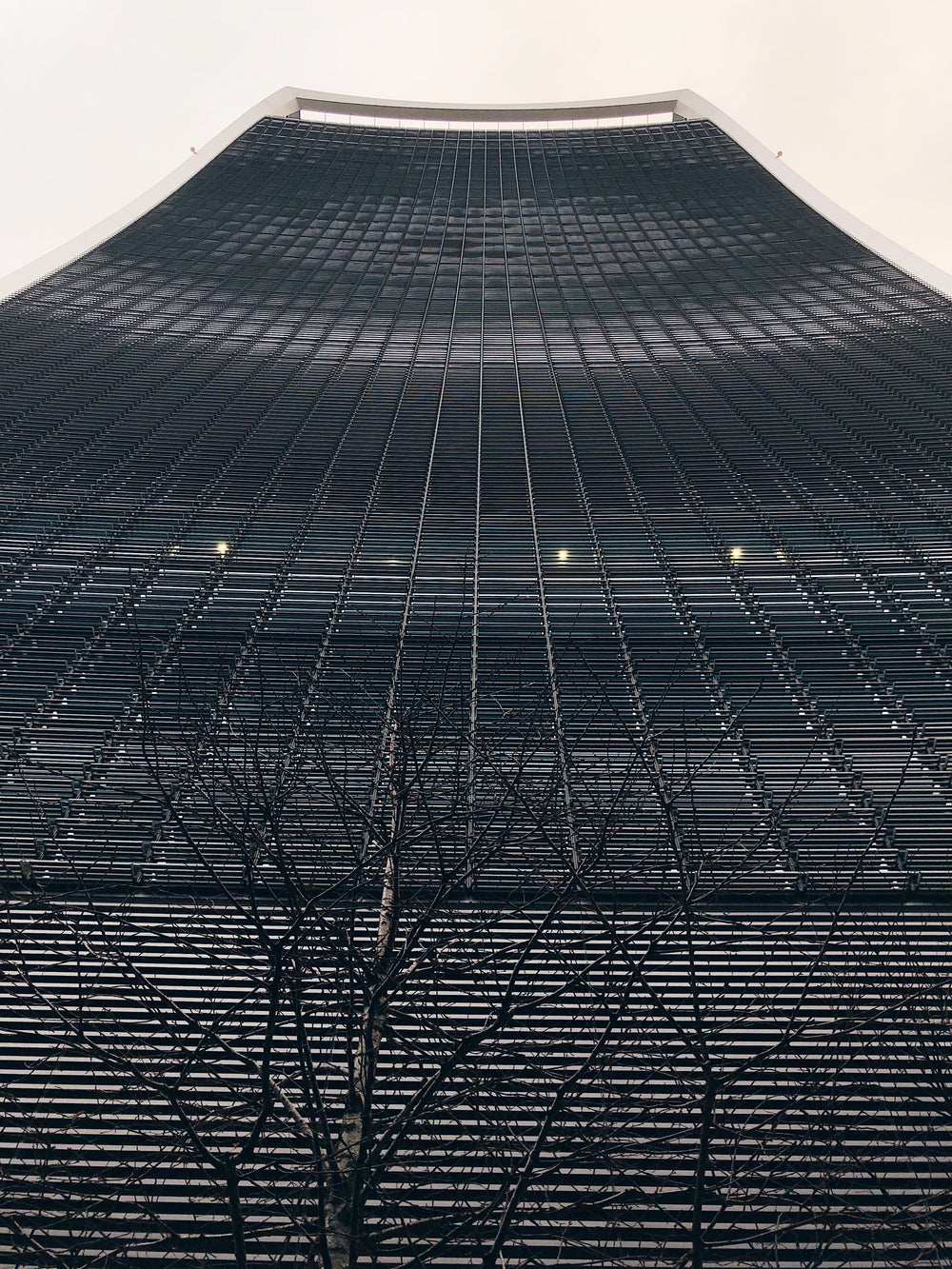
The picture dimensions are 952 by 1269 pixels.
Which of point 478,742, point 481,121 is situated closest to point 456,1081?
point 478,742

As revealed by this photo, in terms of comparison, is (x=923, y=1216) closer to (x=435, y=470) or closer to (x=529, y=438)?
(x=435, y=470)

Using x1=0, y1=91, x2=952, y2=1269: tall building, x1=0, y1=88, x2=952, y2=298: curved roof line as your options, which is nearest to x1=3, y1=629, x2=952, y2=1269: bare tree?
x1=0, y1=91, x2=952, y2=1269: tall building

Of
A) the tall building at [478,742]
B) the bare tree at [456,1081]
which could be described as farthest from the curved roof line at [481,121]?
the bare tree at [456,1081]

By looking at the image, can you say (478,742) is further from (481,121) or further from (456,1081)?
(481,121)

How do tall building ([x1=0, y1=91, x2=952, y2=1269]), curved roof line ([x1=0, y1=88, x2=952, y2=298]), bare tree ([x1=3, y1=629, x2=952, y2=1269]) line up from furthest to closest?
curved roof line ([x1=0, y1=88, x2=952, y2=298])
tall building ([x1=0, y1=91, x2=952, y2=1269])
bare tree ([x1=3, y1=629, x2=952, y2=1269])

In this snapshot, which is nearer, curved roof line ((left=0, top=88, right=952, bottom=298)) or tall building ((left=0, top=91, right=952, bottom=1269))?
tall building ((left=0, top=91, right=952, bottom=1269))

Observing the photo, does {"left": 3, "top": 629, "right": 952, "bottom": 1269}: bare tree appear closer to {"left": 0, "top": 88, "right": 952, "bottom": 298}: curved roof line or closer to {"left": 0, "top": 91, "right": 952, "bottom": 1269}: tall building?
{"left": 0, "top": 91, "right": 952, "bottom": 1269}: tall building

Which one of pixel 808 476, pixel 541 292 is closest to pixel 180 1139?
pixel 808 476

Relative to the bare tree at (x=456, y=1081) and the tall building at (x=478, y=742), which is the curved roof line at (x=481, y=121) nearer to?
the tall building at (x=478, y=742)
